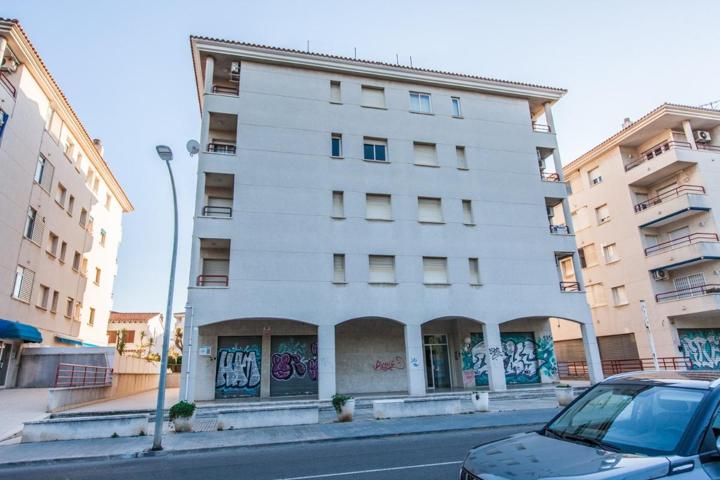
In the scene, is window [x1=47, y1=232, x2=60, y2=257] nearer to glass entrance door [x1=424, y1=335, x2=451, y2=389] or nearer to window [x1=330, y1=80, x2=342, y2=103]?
window [x1=330, y1=80, x2=342, y2=103]

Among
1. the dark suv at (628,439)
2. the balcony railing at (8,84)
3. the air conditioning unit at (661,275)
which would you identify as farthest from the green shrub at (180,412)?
the air conditioning unit at (661,275)

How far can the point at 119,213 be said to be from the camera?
39719mm

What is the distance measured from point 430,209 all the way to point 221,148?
11.0m

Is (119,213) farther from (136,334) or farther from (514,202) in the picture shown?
(514,202)

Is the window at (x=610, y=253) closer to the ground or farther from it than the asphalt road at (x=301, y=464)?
farther from it

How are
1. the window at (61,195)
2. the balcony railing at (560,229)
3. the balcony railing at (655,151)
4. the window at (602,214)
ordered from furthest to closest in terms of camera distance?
the window at (602,214) < the balcony railing at (655,151) < the window at (61,195) < the balcony railing at (560,229)

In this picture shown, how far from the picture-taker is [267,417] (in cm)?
1305

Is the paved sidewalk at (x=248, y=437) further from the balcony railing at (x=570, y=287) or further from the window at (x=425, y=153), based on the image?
the window at (x=425, y=153)

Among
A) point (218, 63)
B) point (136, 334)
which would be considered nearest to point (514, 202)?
point (218, 63)

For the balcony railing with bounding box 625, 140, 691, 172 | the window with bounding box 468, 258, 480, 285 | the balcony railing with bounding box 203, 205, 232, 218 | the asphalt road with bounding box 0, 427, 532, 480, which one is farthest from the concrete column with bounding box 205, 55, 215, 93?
the balcony railing with bounding box 625, 140, 691, 172

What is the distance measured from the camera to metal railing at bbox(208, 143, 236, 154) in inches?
820

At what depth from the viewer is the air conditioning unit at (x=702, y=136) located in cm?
→ 2905

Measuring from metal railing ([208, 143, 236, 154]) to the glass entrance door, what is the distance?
14.0 metres

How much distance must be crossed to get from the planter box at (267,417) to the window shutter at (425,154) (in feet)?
47.3
